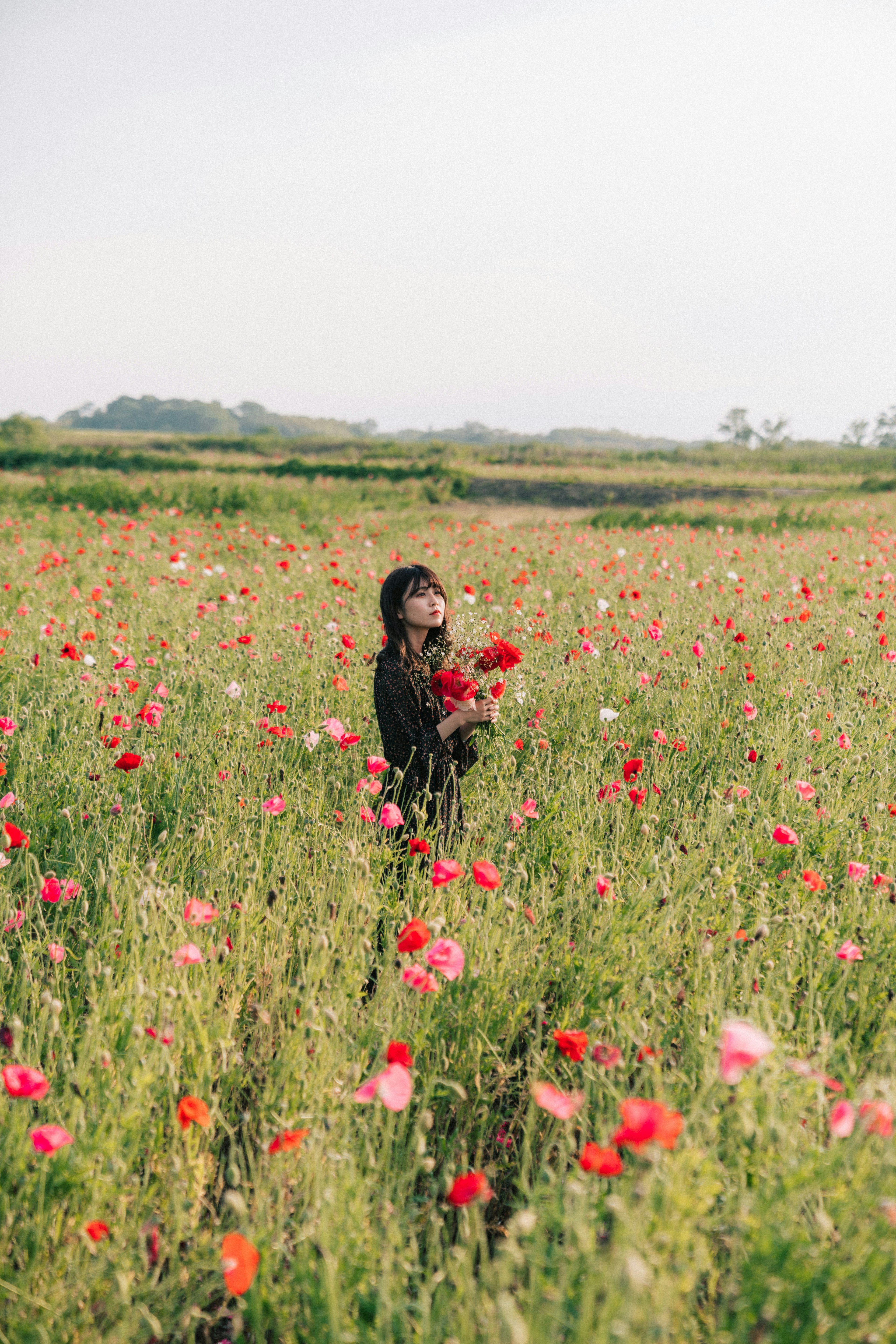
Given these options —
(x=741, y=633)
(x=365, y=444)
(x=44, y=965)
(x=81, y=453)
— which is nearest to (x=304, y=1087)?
(x=44, y=965)

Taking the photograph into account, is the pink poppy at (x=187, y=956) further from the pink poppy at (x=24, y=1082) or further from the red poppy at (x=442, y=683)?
the red poppy at (x=442, y=683)

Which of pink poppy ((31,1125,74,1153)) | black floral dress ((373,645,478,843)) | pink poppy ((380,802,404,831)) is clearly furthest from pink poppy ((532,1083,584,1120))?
black floral dress ((373,645,478,843))

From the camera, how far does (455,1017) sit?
179 cm

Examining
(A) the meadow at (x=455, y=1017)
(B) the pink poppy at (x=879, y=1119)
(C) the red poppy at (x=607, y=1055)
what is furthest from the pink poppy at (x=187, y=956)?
(B) the pink poppy at (x=879, y=1119)

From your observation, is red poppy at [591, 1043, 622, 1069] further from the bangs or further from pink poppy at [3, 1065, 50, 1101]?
the bangs

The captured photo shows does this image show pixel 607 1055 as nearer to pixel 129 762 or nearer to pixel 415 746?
pixel 415 746

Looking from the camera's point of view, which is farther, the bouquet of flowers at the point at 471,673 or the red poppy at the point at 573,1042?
the bouquet of flowers at the point at 471,673

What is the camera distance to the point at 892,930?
1.99 m

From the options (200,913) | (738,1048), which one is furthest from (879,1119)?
(200,913)

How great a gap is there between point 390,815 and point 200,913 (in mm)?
646

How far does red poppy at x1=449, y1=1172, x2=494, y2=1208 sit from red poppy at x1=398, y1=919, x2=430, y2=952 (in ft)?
1.45

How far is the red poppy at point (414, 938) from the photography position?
1558 mm

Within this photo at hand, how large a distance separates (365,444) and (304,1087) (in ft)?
144

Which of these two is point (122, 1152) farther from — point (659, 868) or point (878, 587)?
point (878, 587)
